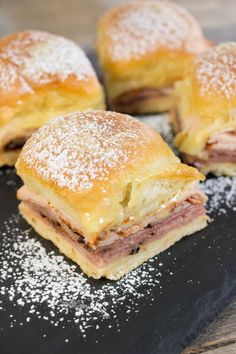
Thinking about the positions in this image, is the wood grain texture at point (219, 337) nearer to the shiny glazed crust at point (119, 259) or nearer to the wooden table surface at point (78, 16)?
the shiny glazed crust at point (119, 259)

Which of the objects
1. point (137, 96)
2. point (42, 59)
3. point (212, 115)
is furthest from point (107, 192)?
point (137, 96)

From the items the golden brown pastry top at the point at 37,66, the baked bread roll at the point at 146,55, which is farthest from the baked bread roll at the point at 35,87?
the baked bread roll at the point at 146,55

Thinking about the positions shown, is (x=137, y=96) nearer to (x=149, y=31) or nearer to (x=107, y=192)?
(x=149, y=31)

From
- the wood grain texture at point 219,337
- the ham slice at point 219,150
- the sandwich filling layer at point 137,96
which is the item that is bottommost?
the wood grain texture at point 219,337

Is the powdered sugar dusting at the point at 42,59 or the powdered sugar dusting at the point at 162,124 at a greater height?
the powdered sugar dusting at the point at 42,59

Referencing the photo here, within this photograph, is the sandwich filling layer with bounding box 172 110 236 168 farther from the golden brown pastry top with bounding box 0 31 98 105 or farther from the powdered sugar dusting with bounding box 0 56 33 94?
the powdered sugar dusting with bounding box 0 56 33 94

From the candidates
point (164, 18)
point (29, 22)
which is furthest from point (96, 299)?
Result: point (29, 22)
